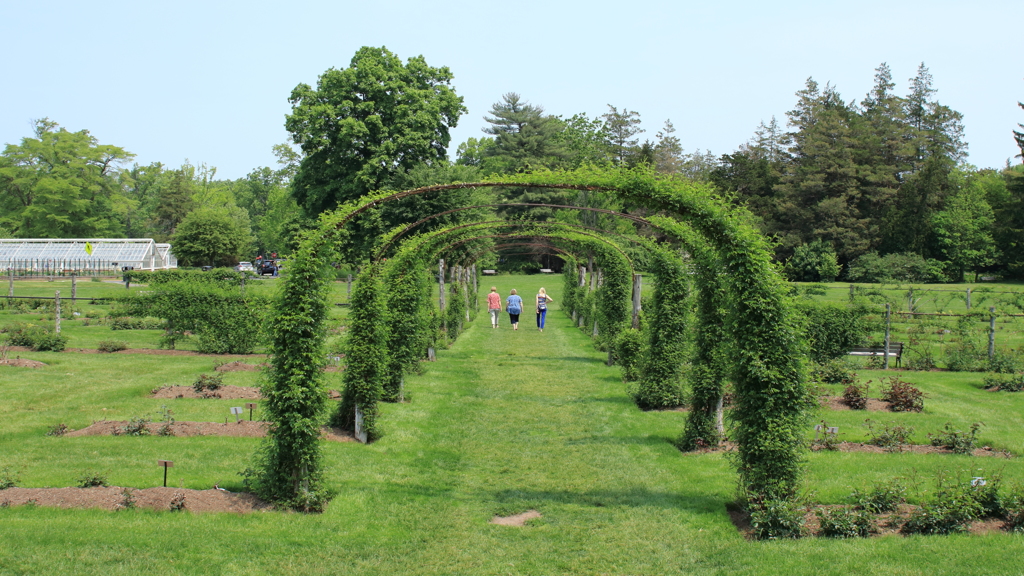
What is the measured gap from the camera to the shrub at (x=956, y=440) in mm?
8586

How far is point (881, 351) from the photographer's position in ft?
53.6

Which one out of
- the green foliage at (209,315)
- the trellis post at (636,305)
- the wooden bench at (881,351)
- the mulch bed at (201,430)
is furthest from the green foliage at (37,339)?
the wooden bench at (881,351)

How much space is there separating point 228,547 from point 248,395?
6319 mm

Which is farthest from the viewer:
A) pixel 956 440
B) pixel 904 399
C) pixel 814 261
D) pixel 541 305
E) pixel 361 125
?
pixel 814 261

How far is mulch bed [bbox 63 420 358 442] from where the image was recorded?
888cm

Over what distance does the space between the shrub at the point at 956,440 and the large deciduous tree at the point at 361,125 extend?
94.8 ft

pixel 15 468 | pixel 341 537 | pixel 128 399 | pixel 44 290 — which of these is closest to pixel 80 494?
pixel 15 468

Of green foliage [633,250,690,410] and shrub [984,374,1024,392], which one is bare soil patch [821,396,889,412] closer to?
green foliage [633,250,690,410]

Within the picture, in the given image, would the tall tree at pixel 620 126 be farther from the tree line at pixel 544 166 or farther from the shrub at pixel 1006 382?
the shrub at pixel 1006 382

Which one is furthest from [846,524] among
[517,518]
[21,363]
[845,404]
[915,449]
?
[21,363]

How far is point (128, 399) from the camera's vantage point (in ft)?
36.2

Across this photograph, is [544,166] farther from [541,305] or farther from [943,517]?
[943,517]

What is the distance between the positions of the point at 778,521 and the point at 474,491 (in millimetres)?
2896

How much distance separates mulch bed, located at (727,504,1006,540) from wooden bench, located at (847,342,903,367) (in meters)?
10.5
